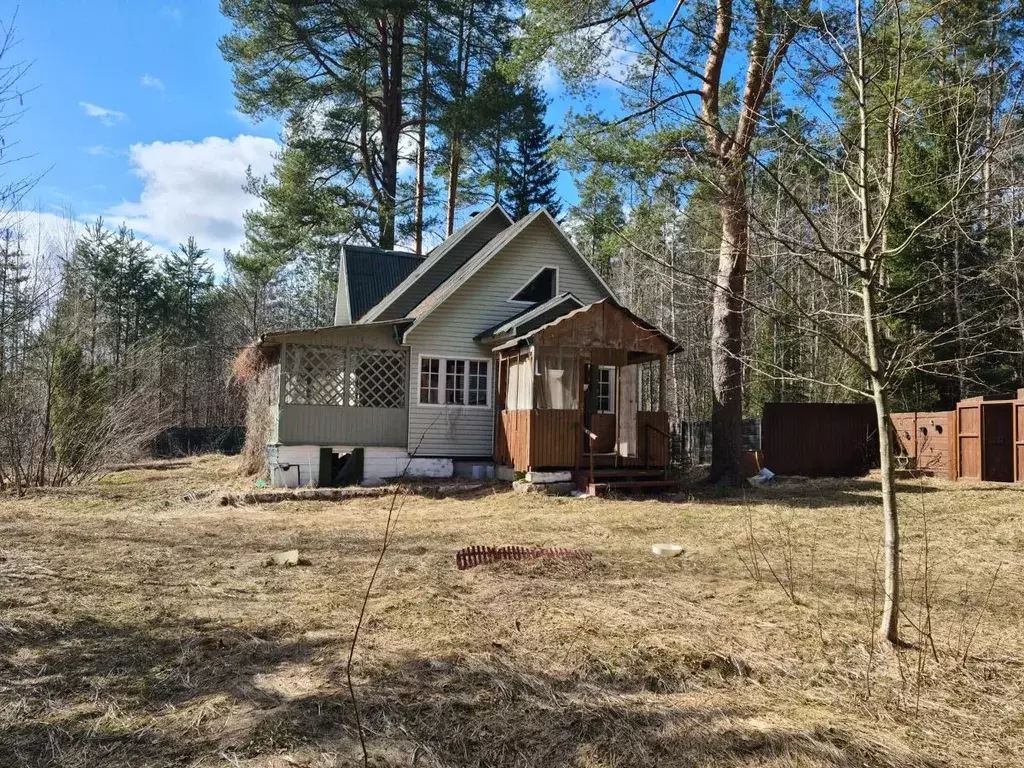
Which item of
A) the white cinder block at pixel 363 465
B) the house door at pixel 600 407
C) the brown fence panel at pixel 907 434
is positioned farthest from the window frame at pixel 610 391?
the brown fence panel at pixel 907 434

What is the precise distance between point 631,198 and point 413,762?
1121cm

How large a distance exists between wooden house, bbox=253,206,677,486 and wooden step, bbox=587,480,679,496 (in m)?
→ 0.14

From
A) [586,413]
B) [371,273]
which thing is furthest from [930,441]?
[371,273]

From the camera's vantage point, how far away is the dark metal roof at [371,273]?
752 inches

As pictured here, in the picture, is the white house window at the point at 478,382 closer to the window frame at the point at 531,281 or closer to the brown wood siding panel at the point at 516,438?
the brown wood siding panel at the point at 516,438

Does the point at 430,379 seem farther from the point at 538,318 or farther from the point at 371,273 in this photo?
the point at 371,273

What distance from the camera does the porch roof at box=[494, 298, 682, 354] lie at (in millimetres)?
12375

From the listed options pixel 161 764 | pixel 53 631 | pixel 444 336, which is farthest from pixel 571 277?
pixel 161 764

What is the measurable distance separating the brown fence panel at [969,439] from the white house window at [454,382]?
31.9ft

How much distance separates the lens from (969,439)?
1369cm

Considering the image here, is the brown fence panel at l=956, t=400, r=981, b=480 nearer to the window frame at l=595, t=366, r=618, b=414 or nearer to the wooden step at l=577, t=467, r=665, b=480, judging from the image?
the wooden step at l=577, t=467, r=665, b=480

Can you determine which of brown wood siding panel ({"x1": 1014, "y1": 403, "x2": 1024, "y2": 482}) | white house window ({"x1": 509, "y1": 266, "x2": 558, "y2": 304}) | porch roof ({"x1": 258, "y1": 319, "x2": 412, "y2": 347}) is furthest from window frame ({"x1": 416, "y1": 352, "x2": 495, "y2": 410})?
brown wood siding panel ({"x1": 1014, "y1": 403, "x2": 1024, "y2": 482})

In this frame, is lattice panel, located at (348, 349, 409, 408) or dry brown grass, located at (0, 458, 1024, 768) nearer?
dry brown grass, located at (0, 458, 1024, 768)

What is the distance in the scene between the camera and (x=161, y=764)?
2.68 m
